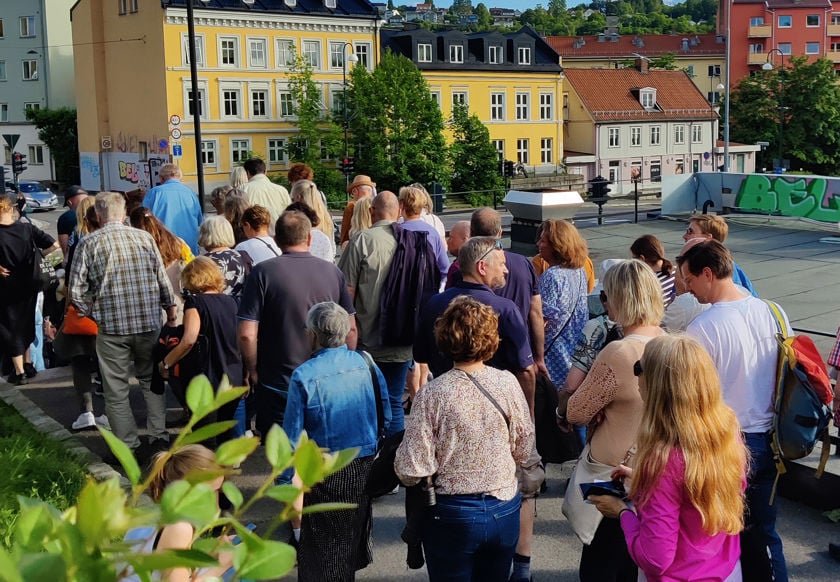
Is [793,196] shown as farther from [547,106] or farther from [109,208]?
[547,106]

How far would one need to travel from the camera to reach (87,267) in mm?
7004

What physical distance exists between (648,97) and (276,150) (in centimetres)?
3392

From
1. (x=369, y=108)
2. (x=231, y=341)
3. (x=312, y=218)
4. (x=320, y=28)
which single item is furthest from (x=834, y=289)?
(x=320, y=28)

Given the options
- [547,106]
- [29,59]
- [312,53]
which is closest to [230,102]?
[312,53]

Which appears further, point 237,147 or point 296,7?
point 296,7

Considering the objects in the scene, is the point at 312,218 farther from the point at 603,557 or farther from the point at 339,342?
the point at 603,557

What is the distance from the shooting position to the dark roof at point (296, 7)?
5534 cm

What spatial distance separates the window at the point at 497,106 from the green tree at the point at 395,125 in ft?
34.4

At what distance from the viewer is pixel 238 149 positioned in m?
58.2

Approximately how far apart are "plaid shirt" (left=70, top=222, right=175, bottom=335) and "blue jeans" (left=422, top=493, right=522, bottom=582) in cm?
358

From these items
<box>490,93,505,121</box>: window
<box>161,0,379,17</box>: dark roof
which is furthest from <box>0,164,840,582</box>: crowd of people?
<box>490,93,505,121</box>: window

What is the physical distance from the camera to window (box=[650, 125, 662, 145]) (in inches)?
3078

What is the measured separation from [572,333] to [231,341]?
2303mm

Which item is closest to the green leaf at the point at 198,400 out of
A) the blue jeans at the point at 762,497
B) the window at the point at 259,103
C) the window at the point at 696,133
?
the blue jeans at the point at 762,497
